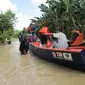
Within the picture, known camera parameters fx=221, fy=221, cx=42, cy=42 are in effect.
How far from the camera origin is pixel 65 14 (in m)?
20.8

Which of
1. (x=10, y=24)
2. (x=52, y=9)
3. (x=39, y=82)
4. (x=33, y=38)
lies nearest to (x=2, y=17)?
(x=10, y=24)

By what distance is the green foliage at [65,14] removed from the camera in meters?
20.2

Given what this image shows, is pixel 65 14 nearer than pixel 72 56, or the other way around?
pixel 72 56

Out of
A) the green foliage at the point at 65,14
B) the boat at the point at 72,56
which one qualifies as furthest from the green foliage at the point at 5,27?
the boat at the point at 72,56

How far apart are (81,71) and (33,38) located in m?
8.72

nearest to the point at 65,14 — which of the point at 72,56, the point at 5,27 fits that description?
the point at 5,27

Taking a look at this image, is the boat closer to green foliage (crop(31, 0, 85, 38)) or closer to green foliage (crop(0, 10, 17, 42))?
green foliage (crop(31, 0, 85, 38))

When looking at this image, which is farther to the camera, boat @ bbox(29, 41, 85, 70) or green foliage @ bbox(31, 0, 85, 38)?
green foliage @ bbox(31, 0, 85, 38)

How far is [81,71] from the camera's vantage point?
7402 millimetres

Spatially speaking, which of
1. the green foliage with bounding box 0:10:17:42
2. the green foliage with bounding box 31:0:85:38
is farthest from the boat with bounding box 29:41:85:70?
the green foliage with bounding box 0:10:17:42

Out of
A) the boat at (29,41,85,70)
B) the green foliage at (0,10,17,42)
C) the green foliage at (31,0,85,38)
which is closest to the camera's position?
the boat at (29,41,85,70)

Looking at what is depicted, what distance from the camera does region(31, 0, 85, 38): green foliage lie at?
20.2 m

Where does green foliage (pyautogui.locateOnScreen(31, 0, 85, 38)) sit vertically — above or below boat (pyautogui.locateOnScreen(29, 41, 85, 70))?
above

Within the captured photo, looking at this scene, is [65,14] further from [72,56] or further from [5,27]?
[72,56]
